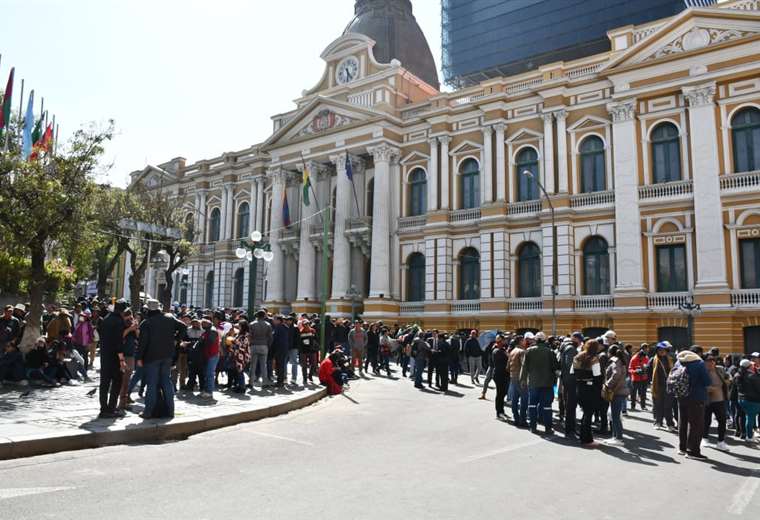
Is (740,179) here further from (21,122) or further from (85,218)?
(21,122)

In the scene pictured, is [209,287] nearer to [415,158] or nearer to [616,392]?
[415,158]

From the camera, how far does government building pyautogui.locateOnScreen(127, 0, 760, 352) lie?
25.5 m

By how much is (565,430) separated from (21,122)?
1870 centimetres

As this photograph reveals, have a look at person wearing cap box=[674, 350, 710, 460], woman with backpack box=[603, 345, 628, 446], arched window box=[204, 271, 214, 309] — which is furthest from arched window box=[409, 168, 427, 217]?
person wearing cap box=[674, 350, 710, 460]

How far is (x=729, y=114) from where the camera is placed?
25.9 meters

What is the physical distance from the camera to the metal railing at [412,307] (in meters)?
33.8

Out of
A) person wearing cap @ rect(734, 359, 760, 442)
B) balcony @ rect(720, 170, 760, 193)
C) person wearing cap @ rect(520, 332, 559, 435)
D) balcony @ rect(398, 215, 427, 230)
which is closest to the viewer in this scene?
person wearing cap @ rect(520, 332, 559, 435)

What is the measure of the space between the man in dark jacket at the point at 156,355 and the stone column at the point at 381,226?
23943 millimetres

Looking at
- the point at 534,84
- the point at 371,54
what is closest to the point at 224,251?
the point at 371,54

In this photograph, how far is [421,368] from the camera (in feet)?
60.5

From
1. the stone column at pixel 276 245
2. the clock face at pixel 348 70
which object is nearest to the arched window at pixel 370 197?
the stone column at pixel 276 245

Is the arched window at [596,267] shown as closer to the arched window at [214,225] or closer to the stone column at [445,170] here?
the stone column at [445,170]

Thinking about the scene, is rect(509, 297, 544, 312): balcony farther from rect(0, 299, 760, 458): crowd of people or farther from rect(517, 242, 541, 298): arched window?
rect(0, 299, 760, 458): crowd of people

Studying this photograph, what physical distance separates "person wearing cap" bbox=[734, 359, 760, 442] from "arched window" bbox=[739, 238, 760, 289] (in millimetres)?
14253
